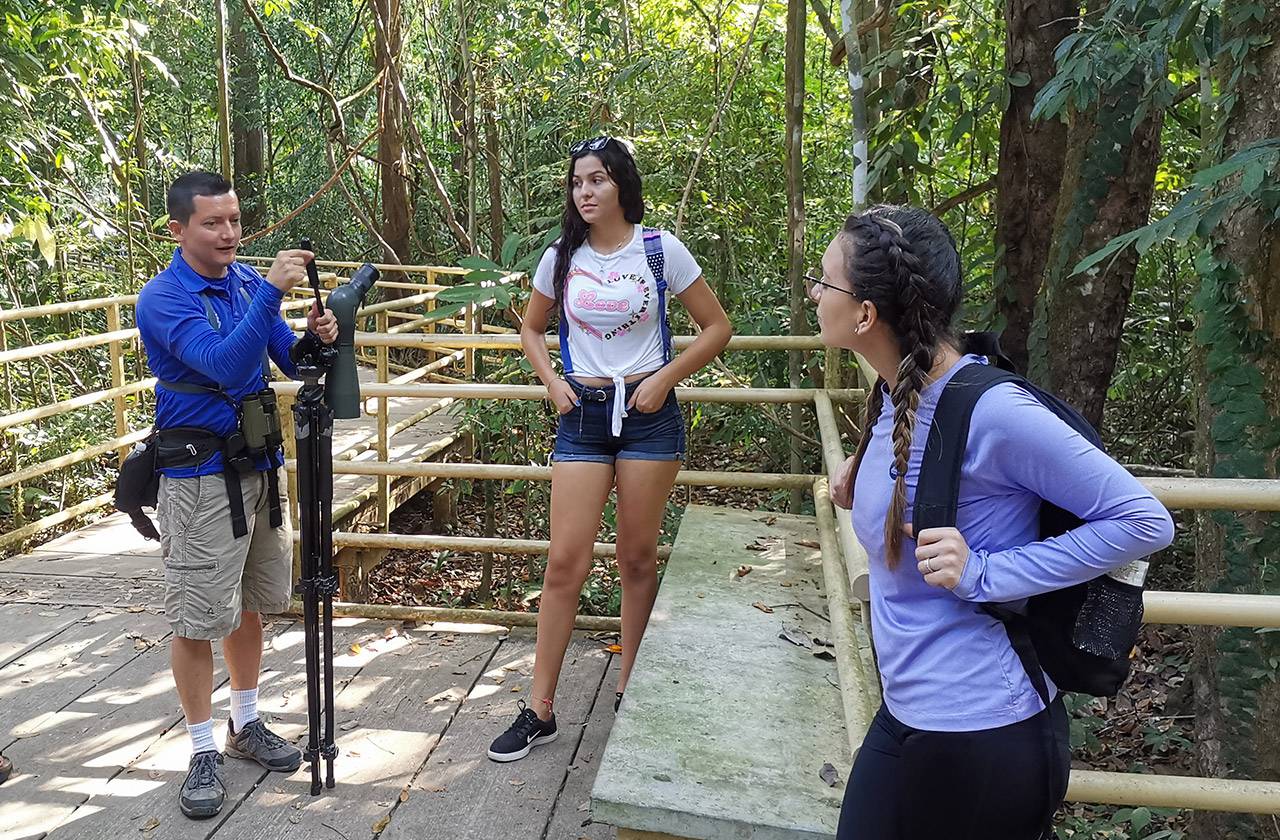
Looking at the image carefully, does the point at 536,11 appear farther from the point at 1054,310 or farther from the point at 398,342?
the point at 1054,310

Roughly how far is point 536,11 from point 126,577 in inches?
176

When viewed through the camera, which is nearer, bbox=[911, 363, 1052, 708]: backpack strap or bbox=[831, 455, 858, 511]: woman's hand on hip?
bbox=[911, 363, 1052, 708]: backpack strap

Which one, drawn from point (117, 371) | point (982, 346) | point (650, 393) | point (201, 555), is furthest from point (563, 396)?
point (117, 371)

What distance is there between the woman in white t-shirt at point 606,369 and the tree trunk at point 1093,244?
140cm

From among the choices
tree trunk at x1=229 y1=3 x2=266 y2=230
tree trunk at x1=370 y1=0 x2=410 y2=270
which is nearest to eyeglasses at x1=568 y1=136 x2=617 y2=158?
tree trunk at x1=370 y1=0 x2=410 y2=270

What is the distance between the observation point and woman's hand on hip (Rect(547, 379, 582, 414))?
Answer: 2.85 meters

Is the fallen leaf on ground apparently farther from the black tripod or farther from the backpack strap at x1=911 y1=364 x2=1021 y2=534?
the backpack strap at x1=911 y1=364 x2=1021 y2=534

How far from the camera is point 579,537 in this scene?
9.44ft

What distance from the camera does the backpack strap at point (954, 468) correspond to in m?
1.39

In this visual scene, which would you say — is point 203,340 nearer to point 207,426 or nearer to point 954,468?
point 207,426

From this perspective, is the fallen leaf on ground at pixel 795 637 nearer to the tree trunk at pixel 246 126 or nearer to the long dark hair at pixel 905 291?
the long dark hair at pixel 905 291

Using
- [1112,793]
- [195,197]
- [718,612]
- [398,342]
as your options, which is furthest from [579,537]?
[398,342]

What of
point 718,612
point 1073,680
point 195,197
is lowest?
point 718,612

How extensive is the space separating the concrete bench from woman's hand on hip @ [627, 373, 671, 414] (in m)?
0.69
